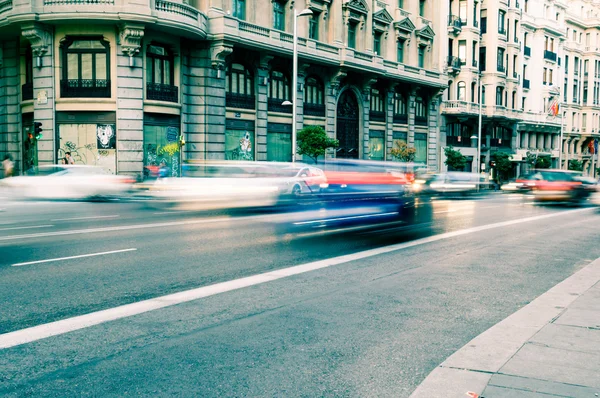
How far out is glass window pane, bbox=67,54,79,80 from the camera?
28.0 metres

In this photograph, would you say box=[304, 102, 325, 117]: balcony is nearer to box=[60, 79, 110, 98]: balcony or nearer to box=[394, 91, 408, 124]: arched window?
box=[394, 91, 408, 124]: arched window

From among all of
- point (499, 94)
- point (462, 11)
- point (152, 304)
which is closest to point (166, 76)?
point (152, 304)

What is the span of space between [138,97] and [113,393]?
2472cm

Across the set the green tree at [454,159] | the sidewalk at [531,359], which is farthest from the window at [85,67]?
the green tree at [454,159]

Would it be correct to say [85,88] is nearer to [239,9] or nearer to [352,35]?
[239,9]

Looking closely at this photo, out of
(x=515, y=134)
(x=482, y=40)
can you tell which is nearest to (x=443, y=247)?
(x=482, y=40)

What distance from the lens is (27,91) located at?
30.3 metres

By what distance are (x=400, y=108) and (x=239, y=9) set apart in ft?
59.3

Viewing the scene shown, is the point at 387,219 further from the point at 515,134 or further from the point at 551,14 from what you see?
the point at 551,14

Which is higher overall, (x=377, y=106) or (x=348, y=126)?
(x=377, y=106)

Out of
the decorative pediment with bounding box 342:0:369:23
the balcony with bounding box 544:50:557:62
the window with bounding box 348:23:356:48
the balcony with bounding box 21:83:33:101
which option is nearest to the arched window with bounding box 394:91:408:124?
the window with bounding box 348:23:356:48

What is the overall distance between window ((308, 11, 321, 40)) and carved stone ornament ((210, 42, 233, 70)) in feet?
26.3

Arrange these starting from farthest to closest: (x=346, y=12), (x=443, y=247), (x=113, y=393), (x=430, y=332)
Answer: (x=346, y=12) → (x=443, y=247) → (x=430, y=332) → (x=113, y=393)

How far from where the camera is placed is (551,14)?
68.0 metres
